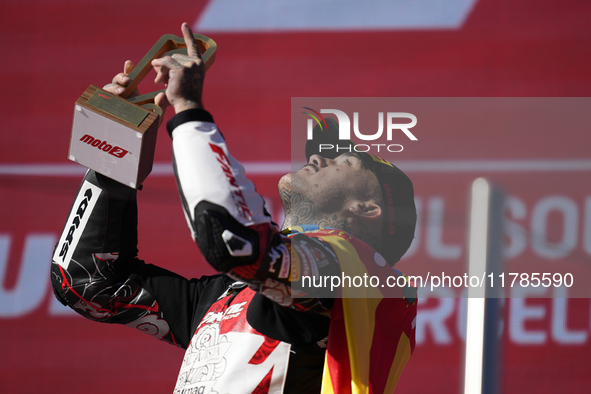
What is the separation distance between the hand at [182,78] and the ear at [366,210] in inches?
14.5

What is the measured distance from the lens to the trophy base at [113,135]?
0.75m

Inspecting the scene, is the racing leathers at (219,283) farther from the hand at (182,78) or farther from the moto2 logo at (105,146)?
the moto2 logo at (105,146)

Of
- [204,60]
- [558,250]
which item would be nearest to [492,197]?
[558,250]

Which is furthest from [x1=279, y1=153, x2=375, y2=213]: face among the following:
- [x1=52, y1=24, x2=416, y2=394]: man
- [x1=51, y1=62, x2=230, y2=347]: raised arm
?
[x1=51, y1=62, x2=230, y2=347]: raised arm

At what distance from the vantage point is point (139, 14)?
1726 millimetres

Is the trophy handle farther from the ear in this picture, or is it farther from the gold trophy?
the ear

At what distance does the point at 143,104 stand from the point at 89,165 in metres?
0.12

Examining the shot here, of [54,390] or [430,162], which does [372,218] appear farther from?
[54,390]

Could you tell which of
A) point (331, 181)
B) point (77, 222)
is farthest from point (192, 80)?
point (77, 222)

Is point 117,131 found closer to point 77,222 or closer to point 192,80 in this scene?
point 192,80

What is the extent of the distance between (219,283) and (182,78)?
49 centimetres

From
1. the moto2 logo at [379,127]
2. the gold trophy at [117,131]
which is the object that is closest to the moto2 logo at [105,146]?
the gold trophy at [117,131]

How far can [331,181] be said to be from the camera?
955mm

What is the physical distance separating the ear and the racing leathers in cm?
10
